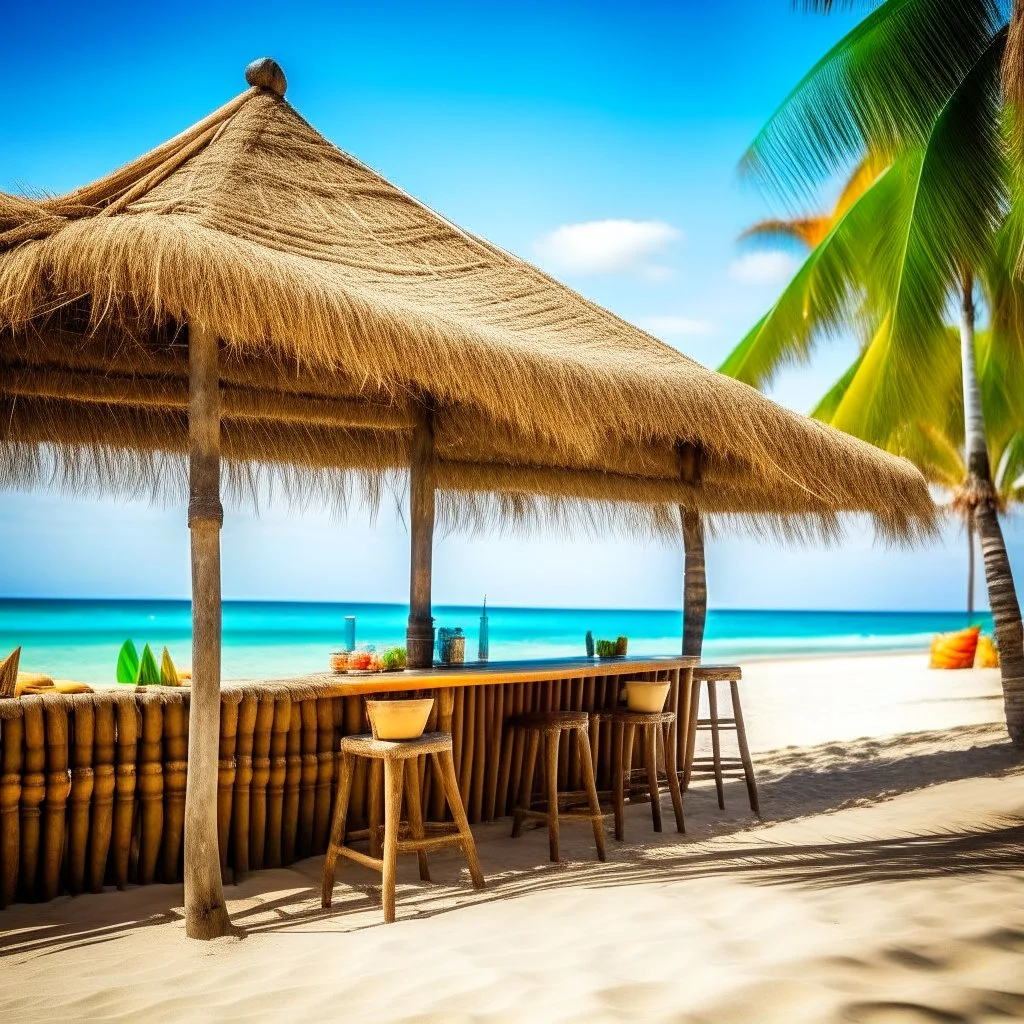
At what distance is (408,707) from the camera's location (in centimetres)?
352

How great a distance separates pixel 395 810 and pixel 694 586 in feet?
11.9

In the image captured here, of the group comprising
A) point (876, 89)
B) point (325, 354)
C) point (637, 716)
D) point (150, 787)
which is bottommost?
point (150, 787)

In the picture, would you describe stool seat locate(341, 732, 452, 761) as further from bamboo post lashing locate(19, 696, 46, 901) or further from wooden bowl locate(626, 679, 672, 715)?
wooden bowl locate(626, 679, 672, 715)

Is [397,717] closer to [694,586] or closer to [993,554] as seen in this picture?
[694,586]

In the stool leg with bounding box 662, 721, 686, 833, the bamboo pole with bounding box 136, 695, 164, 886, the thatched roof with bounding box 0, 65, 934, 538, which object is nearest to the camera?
the thatched roof with bounding box 0, 65, 934, 538

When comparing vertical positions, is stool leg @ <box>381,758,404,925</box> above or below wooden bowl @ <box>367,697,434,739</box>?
below

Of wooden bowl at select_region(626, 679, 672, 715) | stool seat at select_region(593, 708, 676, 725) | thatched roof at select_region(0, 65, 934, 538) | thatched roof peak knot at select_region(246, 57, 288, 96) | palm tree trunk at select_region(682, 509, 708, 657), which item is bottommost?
stool seat at select_region(593, 708, 676, 725)

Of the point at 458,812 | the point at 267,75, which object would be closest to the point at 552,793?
the point at 458,812

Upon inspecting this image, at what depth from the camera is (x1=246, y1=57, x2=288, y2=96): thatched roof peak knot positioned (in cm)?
465

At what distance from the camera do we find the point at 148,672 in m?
3.96

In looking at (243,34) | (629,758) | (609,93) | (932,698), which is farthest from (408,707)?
(243,34)

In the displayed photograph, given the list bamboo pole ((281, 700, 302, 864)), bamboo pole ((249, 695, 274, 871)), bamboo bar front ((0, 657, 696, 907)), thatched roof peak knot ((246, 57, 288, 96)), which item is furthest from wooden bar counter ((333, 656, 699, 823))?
thatched roof peak knot ((246, 57, 288, 96))

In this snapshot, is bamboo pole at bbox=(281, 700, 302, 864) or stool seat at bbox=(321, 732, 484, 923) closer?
stool seat at bbox=(321, 732, 484, 923)

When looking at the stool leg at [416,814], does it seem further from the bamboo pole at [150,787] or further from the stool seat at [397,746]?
the bamboo pole at [150,787]
